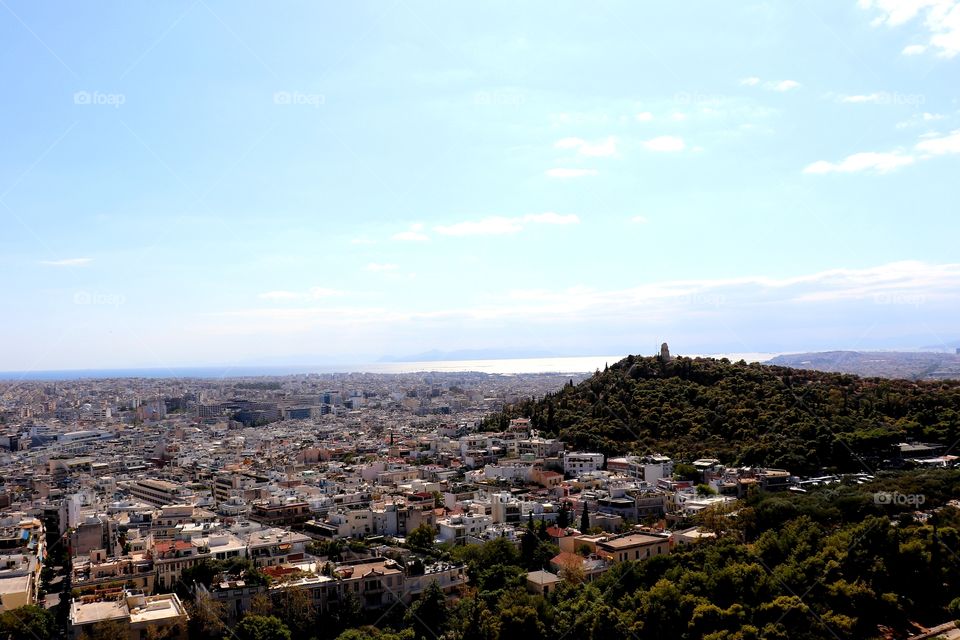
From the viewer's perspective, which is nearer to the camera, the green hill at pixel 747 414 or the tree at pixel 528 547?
the tree at pixel 528 547

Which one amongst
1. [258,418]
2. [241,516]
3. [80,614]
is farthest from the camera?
[258,418]

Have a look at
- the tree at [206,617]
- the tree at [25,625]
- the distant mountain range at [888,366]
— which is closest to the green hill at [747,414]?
the tree at [206,617]

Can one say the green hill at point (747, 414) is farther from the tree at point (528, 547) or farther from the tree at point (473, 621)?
the tree at point (473, 621)

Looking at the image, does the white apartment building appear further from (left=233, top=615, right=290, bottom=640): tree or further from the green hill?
(left=233, top=615, right=290, bottom=640): tree

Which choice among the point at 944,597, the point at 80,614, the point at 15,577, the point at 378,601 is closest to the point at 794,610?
the point at 944,597

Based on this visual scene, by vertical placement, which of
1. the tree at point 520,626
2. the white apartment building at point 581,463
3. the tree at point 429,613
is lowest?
the tree at point 429,613

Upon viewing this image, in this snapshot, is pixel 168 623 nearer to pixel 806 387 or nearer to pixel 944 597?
pixel 944 597
